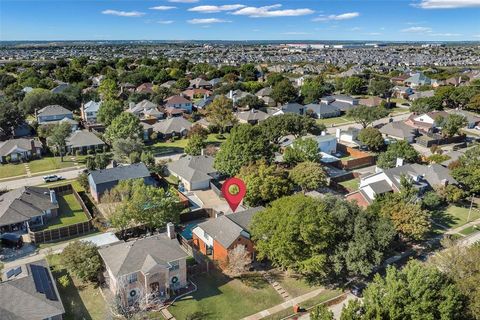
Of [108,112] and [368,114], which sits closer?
[108,112]

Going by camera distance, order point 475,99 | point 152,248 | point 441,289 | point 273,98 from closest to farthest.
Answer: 1. point 441,289
2. point 152,248
3. point 475,99
4. point 273,98

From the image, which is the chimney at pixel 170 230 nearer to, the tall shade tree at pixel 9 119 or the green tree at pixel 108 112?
the green tree at pixel 108 112

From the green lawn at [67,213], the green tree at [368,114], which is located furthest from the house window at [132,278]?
the green tree at [368,114]

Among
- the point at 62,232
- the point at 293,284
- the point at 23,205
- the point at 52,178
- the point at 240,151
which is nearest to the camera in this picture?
the point at 293,284

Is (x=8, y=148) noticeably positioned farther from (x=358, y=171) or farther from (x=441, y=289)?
(x=441, y=289)

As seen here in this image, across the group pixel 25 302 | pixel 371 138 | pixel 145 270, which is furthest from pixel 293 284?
pixel 371 138

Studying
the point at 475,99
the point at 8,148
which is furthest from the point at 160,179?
the point at 475,99

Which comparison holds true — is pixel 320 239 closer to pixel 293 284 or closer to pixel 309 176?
pixel 293 284

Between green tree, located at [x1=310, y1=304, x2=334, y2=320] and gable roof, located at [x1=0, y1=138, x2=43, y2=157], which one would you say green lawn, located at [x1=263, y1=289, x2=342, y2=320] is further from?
gable roof, located at [x1=0, y1=138, x2=43, y2=157]
